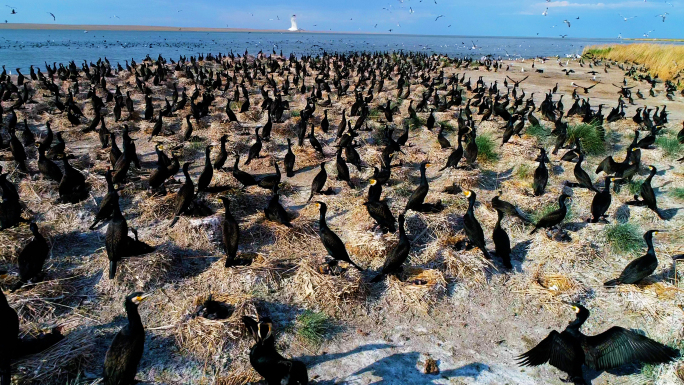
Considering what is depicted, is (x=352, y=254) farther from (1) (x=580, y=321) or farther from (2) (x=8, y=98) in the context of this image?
(2) (x=8, y=98)

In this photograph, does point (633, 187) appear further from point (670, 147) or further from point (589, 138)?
point (670, 147)

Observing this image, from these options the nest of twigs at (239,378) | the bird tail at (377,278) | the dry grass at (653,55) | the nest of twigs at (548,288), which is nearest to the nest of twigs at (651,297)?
the nest of twigs at (548,288)

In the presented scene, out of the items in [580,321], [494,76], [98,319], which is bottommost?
[98,319]

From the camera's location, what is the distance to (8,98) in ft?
51.7

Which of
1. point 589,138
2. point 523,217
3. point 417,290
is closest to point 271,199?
point 417,290

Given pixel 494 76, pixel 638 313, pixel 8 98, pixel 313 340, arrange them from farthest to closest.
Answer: pixel 494 76
pixel 8 98
pixel 638 313
pixel 313 340

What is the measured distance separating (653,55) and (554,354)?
1656 inches

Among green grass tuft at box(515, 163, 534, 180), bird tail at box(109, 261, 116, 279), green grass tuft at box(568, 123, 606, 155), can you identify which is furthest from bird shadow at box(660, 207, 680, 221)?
bird tail at box(109, 261, 116, 279)

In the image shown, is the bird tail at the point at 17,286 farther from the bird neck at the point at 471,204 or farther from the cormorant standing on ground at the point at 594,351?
the bird neck at the point at 471,204

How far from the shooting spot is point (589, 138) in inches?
470

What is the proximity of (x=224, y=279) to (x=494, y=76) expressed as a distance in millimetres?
30401

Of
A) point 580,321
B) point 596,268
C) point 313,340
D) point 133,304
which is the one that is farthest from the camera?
point 596,268

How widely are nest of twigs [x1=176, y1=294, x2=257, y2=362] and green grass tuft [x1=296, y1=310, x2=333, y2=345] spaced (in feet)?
2.01

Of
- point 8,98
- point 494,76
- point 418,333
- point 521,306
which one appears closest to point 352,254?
point 418,333
